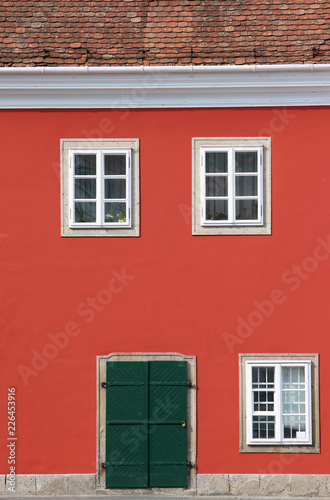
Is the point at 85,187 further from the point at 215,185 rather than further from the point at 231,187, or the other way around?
the point at 231,187

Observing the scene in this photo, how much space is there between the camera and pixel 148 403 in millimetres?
15922

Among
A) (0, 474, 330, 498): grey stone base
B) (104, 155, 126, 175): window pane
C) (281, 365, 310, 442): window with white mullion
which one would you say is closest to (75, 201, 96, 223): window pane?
(104, 155, 126, 175): window pane

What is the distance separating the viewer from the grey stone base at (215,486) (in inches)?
622

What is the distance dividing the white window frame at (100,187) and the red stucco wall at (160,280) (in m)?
0.16

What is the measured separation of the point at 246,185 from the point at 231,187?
338 mm

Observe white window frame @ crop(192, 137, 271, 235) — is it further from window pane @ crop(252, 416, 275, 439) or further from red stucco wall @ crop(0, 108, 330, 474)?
window pane @ crop(252, 416, 275, 439)

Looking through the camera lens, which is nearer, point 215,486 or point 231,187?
point 215,486

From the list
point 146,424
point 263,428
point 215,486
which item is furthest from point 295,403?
point 146,424

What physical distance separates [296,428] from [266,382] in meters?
1.07

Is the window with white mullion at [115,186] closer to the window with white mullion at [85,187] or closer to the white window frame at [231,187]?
the window with white mullion at [85,187]

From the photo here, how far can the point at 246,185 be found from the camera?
53.1 ft

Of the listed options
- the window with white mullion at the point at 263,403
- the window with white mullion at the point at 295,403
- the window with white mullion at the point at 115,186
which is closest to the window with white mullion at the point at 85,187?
the window with white mullion at the point at 115,186

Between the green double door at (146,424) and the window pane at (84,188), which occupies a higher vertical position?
the window pane at (84,188)

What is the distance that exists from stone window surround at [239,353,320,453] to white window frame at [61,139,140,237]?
3.44 m
